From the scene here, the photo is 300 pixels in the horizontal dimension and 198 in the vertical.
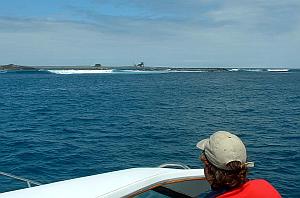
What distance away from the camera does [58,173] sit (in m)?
15.3

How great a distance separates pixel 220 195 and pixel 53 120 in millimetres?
28552

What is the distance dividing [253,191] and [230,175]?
0.74ft

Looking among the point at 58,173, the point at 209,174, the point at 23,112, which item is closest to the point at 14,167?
the point at 58,173

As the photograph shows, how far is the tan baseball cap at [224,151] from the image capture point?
318 cm

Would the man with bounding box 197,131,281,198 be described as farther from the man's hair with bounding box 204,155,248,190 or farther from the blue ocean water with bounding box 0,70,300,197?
the blue ocean water with bounding box 0,70,300,197

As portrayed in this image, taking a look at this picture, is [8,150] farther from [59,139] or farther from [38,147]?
[59,139]

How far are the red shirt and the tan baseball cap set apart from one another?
0.17 metres

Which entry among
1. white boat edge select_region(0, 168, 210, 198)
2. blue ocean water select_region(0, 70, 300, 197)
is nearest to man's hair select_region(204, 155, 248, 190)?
white boat edge select_region(0, 168, 210, 198)

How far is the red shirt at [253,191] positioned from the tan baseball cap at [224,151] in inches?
6.8

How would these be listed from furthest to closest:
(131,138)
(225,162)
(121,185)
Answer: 1. (131,138)
2. (121,185)
3. (225,162)

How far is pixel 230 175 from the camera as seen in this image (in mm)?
3201

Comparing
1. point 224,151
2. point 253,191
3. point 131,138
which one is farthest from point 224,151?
point 131,138

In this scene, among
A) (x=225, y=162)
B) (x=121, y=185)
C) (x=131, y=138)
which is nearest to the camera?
(x=225, y=162)

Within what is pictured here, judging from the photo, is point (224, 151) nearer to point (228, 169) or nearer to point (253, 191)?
point (228, 169)
